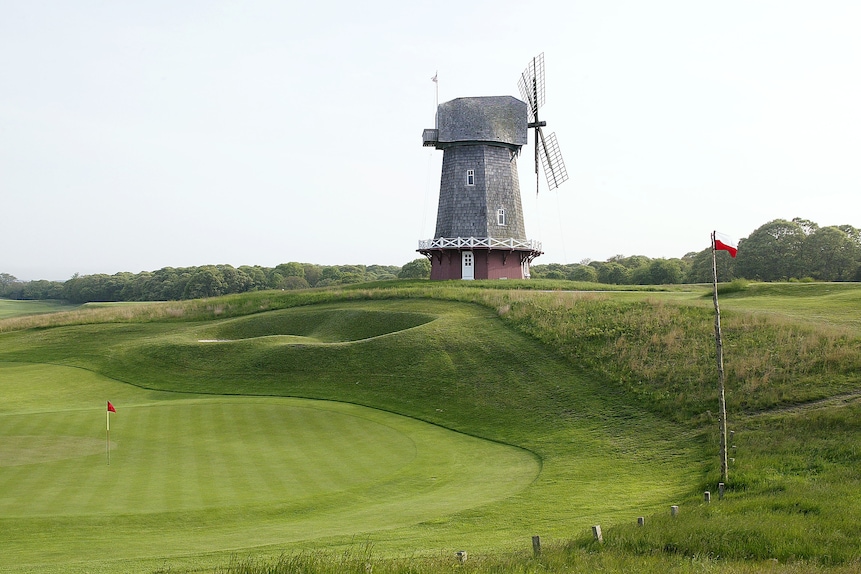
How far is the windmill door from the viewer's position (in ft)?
157

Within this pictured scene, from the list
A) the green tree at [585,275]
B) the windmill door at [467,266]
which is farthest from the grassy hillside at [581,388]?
the green tree at [585,275]

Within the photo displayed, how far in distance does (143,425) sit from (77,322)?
85.9ft

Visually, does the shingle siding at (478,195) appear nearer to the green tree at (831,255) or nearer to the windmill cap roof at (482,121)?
the windmill cap roof at (482,121)

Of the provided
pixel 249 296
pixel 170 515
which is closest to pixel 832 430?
pixel 170 515

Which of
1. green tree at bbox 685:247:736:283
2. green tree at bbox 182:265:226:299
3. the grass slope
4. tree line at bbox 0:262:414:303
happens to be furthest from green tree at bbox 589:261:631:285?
the grass slope

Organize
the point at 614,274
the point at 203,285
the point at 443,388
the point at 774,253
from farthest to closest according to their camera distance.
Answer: the point at 203,285
the point at 614,274
the point at 774,253
the point at 443,388

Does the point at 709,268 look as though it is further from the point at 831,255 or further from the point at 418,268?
the point at 418,268

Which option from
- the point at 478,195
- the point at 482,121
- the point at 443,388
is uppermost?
the point at 482,121

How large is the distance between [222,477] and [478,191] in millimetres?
35366

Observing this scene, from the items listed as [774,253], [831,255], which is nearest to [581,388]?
[831,255]

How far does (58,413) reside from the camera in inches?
A: 826

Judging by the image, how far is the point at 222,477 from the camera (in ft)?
47.5

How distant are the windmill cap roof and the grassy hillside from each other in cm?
1066

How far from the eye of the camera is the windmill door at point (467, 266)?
48.0 metres
